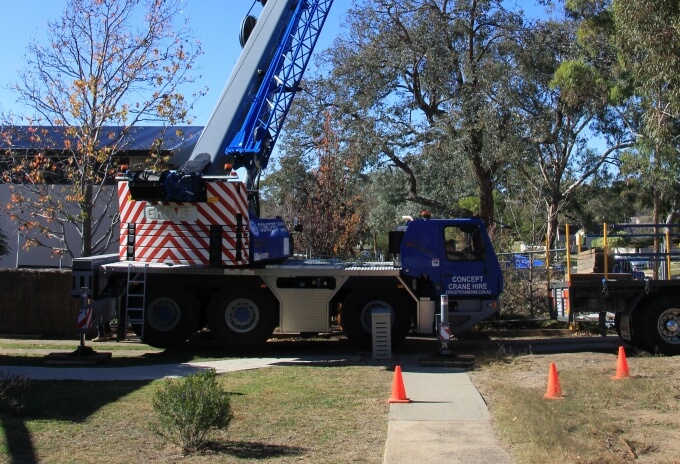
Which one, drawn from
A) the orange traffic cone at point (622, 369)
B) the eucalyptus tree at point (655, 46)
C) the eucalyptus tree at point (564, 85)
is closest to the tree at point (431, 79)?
the eucalyptus tree at point (564, 85)

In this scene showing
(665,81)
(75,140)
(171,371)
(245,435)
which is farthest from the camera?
(75,140)

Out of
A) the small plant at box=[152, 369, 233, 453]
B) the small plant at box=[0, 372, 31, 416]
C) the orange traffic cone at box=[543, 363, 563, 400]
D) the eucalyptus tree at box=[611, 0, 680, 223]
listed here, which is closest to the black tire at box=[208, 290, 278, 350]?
the small plant at box=[0, 372, 31, 416]

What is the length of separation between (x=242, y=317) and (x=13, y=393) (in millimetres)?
5900

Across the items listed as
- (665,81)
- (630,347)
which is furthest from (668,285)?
(665,81)

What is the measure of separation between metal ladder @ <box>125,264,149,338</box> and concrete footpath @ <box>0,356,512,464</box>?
1793 mm

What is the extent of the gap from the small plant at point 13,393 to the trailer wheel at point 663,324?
36.2 ft

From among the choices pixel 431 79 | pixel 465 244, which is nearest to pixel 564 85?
pixel 431 79

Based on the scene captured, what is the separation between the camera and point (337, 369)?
42.1ft

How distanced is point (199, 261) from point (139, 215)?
147cm

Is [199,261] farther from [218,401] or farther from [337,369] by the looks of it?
[218,401]

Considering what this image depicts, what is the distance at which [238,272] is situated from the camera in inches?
572

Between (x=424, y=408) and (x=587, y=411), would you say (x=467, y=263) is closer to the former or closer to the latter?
(x=424, y=408)

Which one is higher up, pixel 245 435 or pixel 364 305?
pixel 364 305

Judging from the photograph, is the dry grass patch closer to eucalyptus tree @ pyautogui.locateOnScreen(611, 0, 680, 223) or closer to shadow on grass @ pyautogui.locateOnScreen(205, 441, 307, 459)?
shadow on grass @ pyautogui.locateOnScreen(205, 441, 307, 459)
